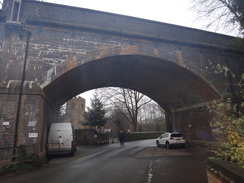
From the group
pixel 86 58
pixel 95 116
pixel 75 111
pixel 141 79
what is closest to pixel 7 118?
pixel 86 58

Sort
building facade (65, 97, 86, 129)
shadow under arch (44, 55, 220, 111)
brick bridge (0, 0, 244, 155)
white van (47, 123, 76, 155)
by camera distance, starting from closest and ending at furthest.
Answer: brick bridge (0, 0, 244, 155), shadow under arch (44, 55, 220, 111), white van (47, 123, 76, 155), building facade (65, 97, 86, 129)

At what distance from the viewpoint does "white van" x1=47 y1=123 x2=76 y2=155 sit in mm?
10406

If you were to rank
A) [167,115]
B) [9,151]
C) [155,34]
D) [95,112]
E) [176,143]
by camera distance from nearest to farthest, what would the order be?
[9,151] → [155,34] → [176,143] → [167,115] → [95,112]

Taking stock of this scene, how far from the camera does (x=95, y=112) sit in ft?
82.7

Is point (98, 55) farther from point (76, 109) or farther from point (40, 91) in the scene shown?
point (76, 109)

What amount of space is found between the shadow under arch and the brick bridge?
0.22 ft

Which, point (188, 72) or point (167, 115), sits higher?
point (188, 72)

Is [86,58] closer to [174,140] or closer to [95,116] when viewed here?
[174,140]

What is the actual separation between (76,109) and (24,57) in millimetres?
42361

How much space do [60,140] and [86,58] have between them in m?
5.55

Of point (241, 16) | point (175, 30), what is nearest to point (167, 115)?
point (175, 30)

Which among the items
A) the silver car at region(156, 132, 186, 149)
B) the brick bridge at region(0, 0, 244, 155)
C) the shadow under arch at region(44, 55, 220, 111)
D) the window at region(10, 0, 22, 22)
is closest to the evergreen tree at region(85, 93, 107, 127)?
the shadow under arch at region(44, 55, 220, 111)

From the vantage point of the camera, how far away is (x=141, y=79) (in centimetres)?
1344

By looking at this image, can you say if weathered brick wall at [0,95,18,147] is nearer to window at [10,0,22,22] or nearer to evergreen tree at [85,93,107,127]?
window at [10,0,22,22]
